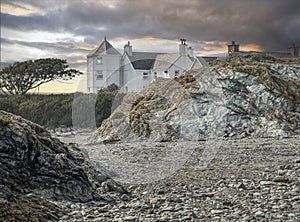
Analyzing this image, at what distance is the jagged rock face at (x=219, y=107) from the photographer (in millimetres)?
12961

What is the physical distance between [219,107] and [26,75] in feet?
47.7

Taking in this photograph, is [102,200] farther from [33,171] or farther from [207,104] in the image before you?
[207,104]

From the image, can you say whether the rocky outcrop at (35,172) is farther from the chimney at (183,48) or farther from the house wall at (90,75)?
the chimney at (183,48)

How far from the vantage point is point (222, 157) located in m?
8.81

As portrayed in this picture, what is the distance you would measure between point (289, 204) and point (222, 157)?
3.84 meters

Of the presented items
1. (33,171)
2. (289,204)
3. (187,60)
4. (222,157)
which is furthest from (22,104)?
(289,204)

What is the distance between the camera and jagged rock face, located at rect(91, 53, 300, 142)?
13.0m

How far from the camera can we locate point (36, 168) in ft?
17.3

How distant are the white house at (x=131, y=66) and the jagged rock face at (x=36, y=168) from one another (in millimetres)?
11754

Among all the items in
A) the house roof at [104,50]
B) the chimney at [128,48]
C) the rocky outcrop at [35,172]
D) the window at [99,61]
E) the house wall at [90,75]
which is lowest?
the rocky outcrop at [35,172]

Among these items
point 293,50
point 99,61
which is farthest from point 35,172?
point 293,50

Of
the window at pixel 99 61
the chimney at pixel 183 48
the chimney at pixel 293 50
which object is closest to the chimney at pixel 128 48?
the window at pixel 99 61

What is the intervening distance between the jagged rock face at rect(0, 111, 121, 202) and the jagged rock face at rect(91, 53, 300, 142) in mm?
7304

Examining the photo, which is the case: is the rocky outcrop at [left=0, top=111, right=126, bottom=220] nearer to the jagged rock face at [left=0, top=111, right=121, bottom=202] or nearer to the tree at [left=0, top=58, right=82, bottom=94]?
the jagged rock face at [left=0, top=111, right=121, bottom=202]
